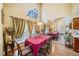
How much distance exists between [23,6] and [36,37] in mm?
371

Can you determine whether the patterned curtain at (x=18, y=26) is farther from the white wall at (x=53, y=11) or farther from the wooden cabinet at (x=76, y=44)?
the wooden cabinet at (x=76, y=44)

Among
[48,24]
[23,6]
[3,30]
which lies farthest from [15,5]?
[48,24]

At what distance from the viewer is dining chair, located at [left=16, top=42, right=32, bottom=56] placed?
146cm

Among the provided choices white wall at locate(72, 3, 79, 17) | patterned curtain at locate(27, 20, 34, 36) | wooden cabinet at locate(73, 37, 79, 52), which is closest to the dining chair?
patterned curtain at locate(27, 20, 34, 36)

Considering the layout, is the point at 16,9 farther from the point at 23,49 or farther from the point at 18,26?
the point at 23,49

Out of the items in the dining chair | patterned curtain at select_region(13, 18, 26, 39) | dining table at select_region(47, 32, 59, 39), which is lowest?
the dining chair

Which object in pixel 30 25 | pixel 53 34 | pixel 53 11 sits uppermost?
pixel 53 11

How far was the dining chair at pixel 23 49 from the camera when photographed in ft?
4.78

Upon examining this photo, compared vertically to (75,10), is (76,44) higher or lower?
lower

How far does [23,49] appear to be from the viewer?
1466 millimetres

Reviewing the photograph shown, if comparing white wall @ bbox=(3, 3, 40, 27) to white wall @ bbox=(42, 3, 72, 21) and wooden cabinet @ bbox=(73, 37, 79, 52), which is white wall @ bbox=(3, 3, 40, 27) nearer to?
white wall @ bbox=(42, 3, 72, 21)

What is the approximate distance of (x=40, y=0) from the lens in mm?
1483

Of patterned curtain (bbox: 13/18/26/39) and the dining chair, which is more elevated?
patterned curtain (bbox: 13/18/26/39)

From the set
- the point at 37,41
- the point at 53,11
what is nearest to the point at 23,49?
the point at 37,41
